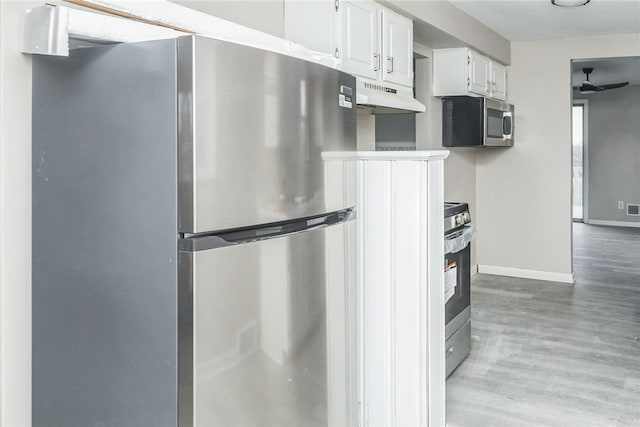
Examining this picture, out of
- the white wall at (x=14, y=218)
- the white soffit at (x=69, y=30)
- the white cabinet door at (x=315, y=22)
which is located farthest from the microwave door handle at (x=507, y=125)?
the white wall at (x=14, y=218)

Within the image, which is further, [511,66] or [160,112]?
[511,66]

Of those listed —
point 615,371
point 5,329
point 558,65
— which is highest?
point 558,65

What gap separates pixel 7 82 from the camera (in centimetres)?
127

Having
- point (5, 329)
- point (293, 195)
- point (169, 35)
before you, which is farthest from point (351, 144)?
point (5, 329)

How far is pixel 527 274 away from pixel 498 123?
5.18ft

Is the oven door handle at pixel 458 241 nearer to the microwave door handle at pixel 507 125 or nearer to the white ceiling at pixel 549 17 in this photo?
the white ceiling at pixel 549 17

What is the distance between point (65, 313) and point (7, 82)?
542mm

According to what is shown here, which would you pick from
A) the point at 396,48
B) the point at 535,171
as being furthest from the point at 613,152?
the point at 396,48

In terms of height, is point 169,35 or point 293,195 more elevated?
point 169,35

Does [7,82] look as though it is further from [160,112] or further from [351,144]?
[351,144]

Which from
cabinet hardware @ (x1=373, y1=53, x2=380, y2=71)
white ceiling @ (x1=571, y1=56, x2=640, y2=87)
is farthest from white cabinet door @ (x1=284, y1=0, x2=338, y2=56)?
white ceiling @ (x1=571, y1=56, x2=640, y2=87)

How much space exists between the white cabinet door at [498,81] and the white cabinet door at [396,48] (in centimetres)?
183

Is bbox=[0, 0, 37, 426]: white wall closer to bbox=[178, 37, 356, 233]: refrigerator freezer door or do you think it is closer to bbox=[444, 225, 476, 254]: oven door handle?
bbox=[178, 37, 356, 233]: refrigerator freezer door

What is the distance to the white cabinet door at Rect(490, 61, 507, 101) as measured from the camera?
16.3 feet
